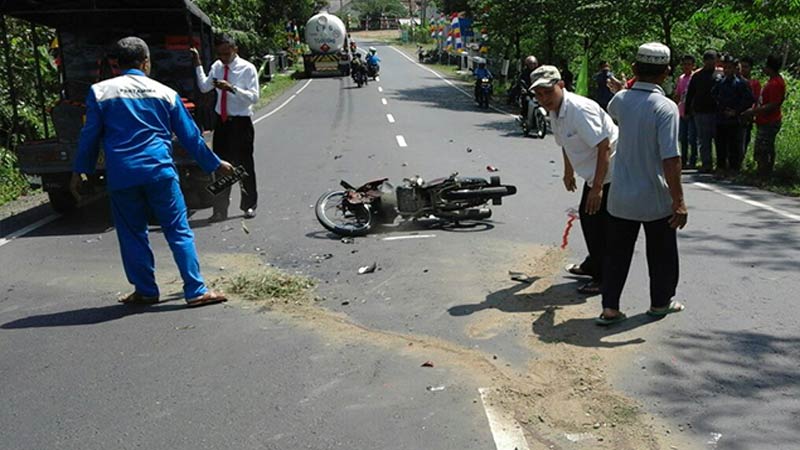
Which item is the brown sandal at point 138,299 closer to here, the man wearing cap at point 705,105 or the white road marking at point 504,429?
the white road marking at point 504,429

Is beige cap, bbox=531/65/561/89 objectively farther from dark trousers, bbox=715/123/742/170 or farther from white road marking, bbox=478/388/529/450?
dark trousers, bbox=715/123/742/170

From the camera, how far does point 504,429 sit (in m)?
3.87

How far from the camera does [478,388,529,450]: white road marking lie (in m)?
3.72

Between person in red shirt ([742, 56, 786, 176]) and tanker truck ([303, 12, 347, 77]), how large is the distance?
33439mm

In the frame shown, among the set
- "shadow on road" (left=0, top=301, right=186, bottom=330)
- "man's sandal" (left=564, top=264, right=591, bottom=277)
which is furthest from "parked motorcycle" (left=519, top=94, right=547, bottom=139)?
"shadow on road" (left=0, top=301, right=186, bottom=330)

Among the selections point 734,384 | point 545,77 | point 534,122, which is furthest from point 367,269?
point 534,122

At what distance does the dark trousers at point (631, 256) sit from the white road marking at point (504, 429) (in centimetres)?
152

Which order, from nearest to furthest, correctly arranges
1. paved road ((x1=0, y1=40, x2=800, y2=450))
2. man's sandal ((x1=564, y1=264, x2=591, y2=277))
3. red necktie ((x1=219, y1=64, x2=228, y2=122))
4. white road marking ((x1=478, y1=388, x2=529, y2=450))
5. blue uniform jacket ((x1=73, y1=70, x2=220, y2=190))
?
white road marking ((x1=478, y1=388, x2=529, y2=450)), paved road ((x1=0, y1=40, x2=800, y2=450)), blue uniform jacket ((x1=73, y1=70, x2=220, y2=190)), man's sandal ((x1=564, y1=264, x2=591, y2=277)), red necktie ((x1=219, y1=64, x2=228, y2=122))

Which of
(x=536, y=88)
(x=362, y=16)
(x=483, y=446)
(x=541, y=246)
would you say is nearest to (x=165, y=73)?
(x=541, y=246)

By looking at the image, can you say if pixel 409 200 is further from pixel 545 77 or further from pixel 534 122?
pixel 534 122

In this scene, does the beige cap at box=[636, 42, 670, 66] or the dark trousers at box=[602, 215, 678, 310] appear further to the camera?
the dark trousers at box=[602, 215, 678, 310]

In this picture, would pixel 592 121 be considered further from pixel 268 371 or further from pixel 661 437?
pixel 268 371

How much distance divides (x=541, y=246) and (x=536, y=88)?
2521 mm

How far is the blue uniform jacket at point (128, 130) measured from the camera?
5570 mm
